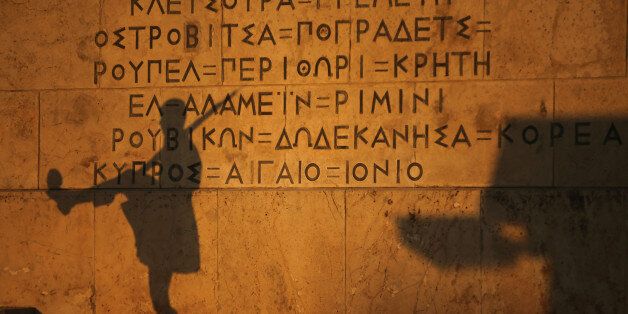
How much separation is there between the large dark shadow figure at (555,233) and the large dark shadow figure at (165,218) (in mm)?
1975

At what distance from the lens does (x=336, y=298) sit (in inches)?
180

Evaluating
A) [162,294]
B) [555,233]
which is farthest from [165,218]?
[555,233]

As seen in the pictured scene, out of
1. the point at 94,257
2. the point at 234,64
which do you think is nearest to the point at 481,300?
the point at 234,64

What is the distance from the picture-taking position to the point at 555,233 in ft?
14.4

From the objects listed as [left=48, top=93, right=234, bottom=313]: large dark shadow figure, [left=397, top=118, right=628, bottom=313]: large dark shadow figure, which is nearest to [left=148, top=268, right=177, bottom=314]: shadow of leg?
[left=48, top=93, right=234, bottom=313]: large dark shadow figure

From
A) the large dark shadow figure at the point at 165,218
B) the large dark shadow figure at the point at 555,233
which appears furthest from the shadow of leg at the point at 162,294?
the large dark shadow figure at the point at 555,233

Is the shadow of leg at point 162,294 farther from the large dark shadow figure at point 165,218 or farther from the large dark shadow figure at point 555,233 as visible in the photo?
the large dark shadow figure at point 555,233

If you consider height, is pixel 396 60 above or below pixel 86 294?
above

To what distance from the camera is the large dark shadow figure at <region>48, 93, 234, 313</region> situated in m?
4.70

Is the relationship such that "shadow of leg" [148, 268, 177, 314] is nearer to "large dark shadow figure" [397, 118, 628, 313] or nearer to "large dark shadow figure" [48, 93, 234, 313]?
"large dark shadow figure" [48, 93, 234, 313]

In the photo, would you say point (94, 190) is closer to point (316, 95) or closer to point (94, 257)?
point (94, 257)

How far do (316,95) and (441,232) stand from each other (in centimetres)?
169

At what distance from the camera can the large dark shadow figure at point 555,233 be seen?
4359mm

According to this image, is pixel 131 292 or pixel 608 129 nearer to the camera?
pixel 608 129
